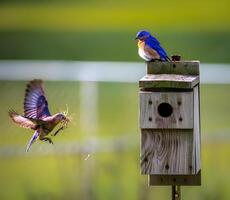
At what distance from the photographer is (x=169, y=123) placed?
293 inches

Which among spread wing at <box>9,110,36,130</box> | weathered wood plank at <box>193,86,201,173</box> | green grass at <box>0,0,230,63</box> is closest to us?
spread wing at <box>9,110,36,130</box>

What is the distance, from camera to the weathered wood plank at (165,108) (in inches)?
290

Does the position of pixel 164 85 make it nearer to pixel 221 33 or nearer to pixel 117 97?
pixel 117 97

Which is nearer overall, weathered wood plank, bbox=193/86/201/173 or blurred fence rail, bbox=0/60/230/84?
weathered wood plank, bbox=193/86/201/173

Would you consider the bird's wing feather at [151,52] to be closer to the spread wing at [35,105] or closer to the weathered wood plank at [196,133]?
the weathered wood plank at [196,133]

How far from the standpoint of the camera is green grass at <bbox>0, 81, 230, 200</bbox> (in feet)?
34.8

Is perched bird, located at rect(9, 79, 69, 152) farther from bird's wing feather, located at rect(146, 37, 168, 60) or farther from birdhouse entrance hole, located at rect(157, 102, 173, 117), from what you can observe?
bird's wing feather, located at rect(146, 37, 168, 60)

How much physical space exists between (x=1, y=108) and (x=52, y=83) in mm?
1032

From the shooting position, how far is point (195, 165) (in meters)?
7.47

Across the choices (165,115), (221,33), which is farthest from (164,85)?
(221,33)

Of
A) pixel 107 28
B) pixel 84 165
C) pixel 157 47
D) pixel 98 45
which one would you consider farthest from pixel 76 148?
pixel 107 28

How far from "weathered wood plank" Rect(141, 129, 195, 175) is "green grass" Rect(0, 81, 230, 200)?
95.5 inches

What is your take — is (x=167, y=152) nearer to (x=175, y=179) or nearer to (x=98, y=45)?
(x=175, y=179)

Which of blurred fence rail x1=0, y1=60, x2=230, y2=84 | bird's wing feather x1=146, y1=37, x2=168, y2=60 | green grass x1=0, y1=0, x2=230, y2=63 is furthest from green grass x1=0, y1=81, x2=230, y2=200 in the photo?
green grass x1=0, y1=0, x2=230, y2=63
